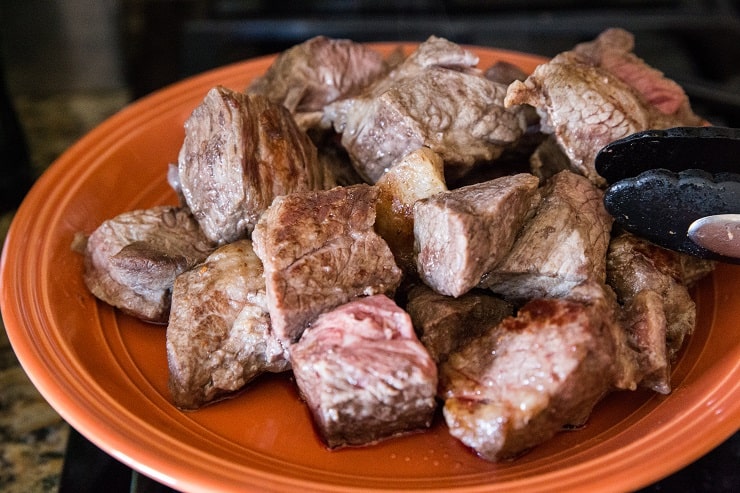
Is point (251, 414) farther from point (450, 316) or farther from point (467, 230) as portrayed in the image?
point (467, 230)

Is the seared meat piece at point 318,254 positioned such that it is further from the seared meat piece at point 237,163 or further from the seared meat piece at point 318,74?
the seared meat piece at point 318,74

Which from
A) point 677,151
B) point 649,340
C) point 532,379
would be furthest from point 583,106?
point 532,379

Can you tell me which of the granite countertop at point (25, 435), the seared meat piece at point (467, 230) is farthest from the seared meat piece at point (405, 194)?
the granite countertop at point (25, 435)

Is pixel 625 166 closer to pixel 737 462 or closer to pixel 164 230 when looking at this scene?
pixel 737 462

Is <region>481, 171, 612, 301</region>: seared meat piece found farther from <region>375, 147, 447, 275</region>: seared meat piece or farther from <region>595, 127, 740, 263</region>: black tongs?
<region>375, 147, 447, 275</region>: seared meat piece

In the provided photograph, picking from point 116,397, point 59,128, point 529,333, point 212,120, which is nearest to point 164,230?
point 212,120

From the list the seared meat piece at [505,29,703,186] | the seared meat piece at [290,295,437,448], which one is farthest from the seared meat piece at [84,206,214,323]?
the seared meat piece at [505,29,703,186]
